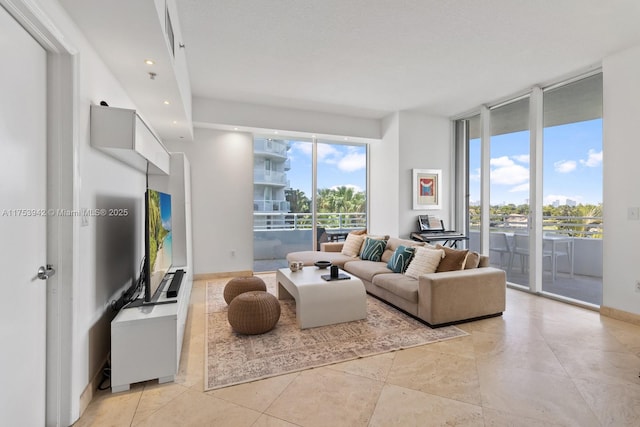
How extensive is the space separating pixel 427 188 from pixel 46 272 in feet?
17.4

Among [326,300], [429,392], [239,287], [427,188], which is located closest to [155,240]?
[239,287]

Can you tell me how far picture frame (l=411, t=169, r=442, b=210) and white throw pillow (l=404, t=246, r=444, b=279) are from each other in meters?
2.13

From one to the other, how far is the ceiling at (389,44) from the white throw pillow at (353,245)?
7.39ft

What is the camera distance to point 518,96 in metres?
4.45

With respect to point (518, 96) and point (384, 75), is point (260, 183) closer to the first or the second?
point (384, 75)

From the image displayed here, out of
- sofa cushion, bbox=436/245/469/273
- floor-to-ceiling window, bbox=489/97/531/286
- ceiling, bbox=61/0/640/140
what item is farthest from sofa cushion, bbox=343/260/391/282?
ceiling, bbox=61/0/640/140

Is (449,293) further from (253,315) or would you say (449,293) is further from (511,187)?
(511,187)

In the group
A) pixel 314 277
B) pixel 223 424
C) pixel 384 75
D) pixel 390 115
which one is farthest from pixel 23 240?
pixel 390 115

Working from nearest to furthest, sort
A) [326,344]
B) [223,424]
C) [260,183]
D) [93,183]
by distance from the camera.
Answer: [223,424]
[93,183]
[326,344]
[260,183]

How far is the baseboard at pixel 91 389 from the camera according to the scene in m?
1.80

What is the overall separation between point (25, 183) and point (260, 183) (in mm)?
4029

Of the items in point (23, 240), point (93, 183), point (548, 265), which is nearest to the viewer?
point (23, 240)

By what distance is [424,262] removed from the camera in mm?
3424

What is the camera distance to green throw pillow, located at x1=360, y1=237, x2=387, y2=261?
4523 millimetres
